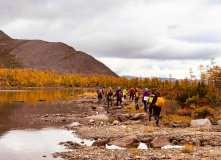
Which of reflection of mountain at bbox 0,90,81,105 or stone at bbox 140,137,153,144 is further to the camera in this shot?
reflection of mountain at bbox 0,90,81,105

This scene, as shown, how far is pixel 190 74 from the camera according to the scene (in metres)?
102

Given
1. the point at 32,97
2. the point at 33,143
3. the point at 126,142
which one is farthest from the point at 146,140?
the point at 32,97

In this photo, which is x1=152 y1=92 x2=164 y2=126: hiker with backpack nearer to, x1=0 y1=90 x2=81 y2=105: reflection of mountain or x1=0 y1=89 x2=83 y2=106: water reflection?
→ x1=0 y1=89 x2=83 y2=106: water reflection

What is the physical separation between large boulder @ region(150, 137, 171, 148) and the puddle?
3.45 m

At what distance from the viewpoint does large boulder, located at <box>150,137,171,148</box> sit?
1324 centimetres

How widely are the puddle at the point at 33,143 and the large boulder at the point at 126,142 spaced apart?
1448mm

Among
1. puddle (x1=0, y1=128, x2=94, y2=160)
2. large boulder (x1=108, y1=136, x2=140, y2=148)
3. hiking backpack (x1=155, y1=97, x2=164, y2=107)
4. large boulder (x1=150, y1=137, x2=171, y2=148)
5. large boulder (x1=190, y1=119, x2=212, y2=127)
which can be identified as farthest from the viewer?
large boulder (x1=190, y1=119, x2=212, y2=127)

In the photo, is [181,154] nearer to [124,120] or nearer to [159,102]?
[159,102]

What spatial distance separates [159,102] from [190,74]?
89.4 m

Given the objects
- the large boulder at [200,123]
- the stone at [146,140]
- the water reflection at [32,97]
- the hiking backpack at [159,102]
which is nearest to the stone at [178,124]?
the large boulder at [200,123]

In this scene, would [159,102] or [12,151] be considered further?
[159,102]

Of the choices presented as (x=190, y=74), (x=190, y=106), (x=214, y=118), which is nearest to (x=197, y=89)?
(x=190, y=106)

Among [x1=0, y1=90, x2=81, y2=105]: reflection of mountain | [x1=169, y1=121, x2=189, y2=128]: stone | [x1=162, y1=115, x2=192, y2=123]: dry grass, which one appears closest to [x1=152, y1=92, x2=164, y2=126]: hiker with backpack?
[x1=169, y1=121, x2=189, y2=128]: stone

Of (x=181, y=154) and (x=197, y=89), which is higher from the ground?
(x=197, y=89)
